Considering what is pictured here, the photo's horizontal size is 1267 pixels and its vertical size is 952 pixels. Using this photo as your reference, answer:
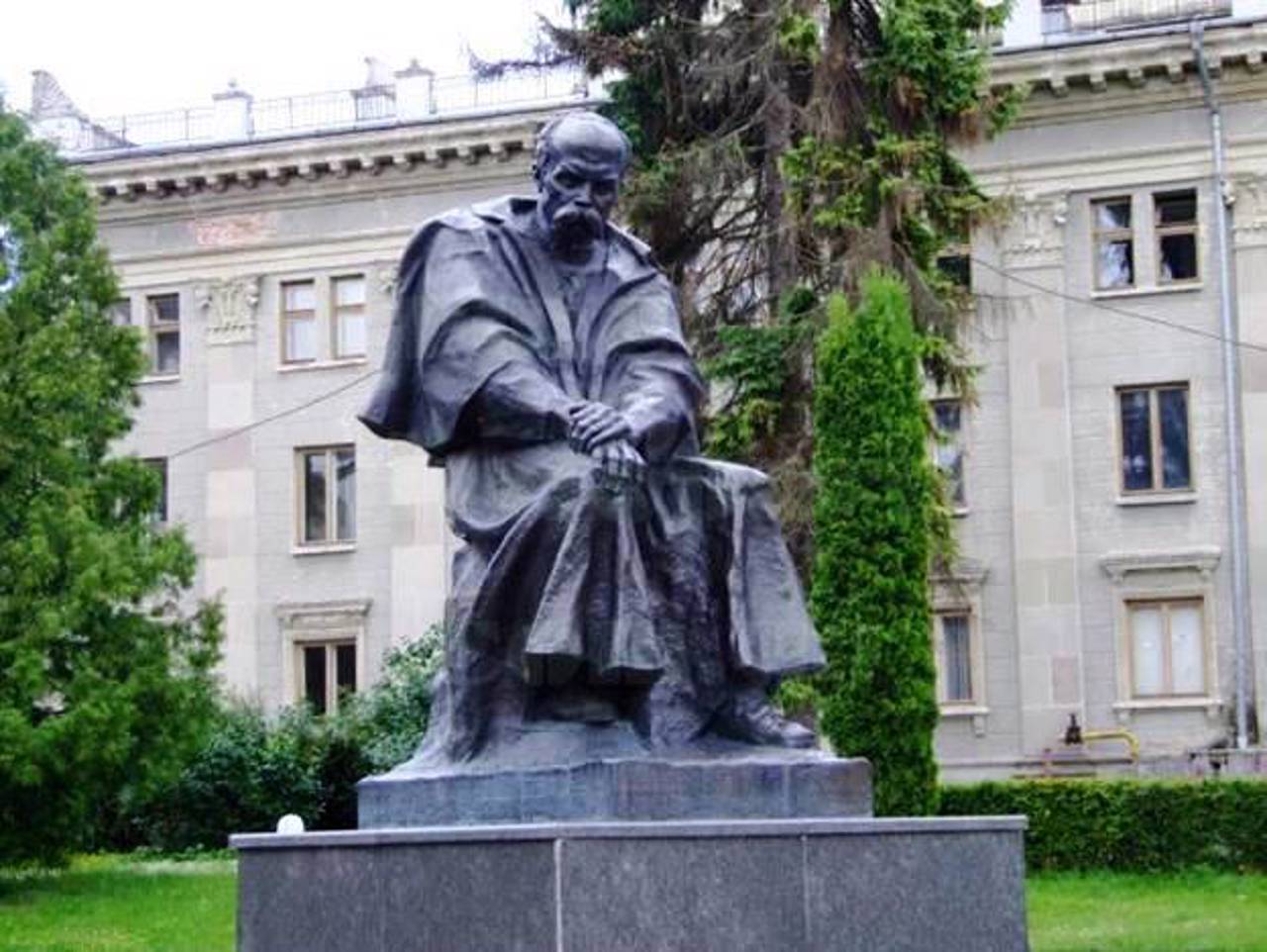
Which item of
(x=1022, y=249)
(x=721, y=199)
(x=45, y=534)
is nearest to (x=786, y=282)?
(x=721, y=199)

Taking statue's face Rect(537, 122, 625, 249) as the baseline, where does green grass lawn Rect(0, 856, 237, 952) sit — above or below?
below

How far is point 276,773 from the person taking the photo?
34625mm

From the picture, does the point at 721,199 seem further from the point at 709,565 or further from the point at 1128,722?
the point at 709,565

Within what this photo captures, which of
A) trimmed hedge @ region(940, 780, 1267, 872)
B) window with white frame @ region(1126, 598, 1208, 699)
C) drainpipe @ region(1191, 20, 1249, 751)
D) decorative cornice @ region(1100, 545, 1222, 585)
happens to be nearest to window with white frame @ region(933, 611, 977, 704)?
decorative cornice @ region(1100, 545, 1222, 585)

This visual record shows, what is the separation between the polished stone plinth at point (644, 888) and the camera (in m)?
8.68

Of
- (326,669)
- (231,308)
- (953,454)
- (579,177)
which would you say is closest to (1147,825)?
(953,454)

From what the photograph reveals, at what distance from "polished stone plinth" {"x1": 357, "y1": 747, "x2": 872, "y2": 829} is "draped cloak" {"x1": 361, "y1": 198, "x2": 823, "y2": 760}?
0.23 meters

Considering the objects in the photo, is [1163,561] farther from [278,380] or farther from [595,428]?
[595,428]

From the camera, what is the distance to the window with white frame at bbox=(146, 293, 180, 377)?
154 feet

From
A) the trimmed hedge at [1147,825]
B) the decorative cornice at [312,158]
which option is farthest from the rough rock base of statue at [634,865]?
the decorative cornice at [312,158]

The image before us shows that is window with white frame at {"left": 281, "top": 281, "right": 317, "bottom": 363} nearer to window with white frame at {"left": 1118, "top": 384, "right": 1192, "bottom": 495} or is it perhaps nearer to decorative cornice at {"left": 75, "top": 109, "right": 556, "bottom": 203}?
decorative cornice at {"left": 75, "top": 109, "right": 556, "bottom": 203}

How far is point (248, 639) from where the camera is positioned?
45375 mm

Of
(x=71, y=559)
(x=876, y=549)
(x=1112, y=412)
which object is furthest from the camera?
(x=1112, y=412)

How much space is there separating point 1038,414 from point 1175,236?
10.8 feet
